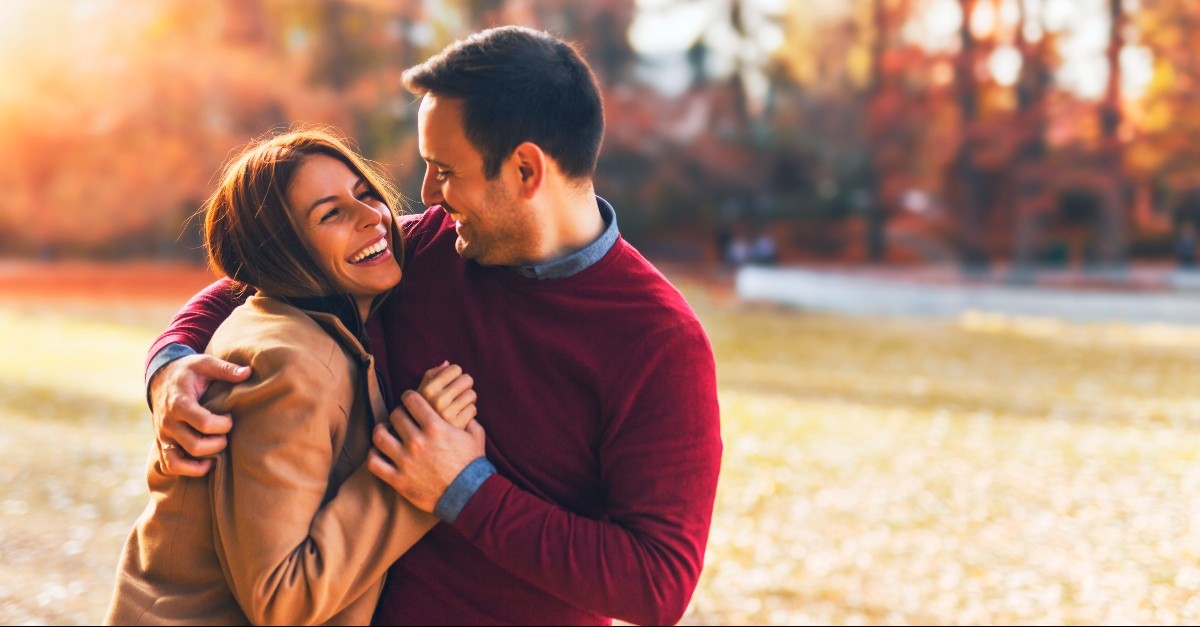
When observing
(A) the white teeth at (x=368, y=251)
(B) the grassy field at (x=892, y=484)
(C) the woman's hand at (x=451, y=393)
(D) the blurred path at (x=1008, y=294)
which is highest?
(A) the white teeth at (x=368, y=251)

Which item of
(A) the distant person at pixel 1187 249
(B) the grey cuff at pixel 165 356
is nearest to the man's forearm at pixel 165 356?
(B) the grey cuff at pixel 165 356

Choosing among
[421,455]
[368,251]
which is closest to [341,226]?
[368,251]

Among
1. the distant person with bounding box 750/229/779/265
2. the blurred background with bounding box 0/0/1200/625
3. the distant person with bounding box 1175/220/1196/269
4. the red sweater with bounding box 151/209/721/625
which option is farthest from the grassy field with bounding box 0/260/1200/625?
the distant person with bounding box 750/229/779/265

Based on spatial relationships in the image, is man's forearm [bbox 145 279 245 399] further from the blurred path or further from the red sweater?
the blurred path

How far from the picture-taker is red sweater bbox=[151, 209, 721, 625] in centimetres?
190

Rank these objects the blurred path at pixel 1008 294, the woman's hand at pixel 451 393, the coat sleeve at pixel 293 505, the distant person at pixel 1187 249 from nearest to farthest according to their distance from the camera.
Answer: the coat sleeve at pixel 293 505 < the woman's hand at pixel 451 393 < the blurred path at pixel 1008 294 < the distant person at pixel 1187 249

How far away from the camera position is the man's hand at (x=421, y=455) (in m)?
1.91

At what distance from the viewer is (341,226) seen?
2.10m

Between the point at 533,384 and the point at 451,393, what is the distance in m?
0.15

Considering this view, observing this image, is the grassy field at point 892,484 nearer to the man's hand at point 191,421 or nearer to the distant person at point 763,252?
the man's hand at point 191,421

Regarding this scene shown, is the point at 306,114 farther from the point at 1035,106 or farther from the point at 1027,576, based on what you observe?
the point at 1027,576

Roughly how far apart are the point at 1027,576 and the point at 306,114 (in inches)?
930

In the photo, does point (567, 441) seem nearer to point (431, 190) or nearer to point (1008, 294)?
point (431, 190)

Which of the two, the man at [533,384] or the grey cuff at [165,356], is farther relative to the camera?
the grey cuff at [165,356]
